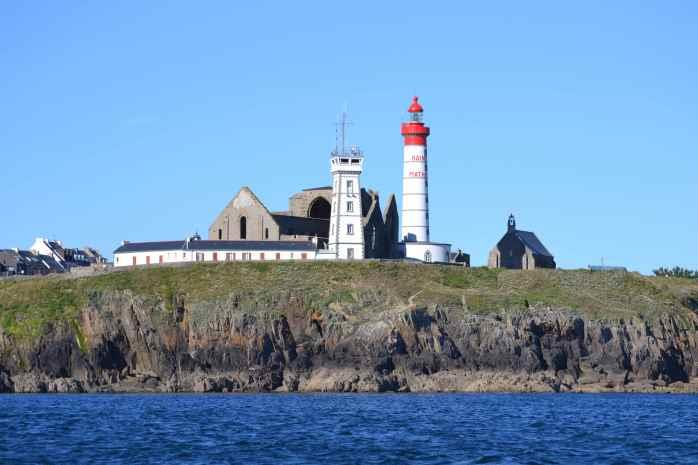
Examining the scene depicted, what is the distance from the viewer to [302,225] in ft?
448

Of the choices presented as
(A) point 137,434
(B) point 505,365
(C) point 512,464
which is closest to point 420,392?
(B) point 505,365

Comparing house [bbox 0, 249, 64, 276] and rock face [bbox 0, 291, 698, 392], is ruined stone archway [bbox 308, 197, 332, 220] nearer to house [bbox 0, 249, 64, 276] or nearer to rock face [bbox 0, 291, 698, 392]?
rock face [bbox 0, 291, 698, 392]

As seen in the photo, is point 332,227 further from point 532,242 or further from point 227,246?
point 532,242

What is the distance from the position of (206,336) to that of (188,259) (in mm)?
21666

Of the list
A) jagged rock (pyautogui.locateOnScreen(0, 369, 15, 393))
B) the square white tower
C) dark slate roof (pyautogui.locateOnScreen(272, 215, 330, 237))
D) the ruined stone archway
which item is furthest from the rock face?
the ruined stone archway

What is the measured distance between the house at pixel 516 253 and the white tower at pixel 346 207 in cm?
1873

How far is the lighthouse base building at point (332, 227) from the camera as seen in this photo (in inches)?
4961

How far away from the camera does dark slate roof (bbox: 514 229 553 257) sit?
14030cm

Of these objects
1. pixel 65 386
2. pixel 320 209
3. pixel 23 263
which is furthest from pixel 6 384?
pixel 23 263

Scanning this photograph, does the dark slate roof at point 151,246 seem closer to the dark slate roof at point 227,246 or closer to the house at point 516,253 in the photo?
the dark slate roof at point 227,246

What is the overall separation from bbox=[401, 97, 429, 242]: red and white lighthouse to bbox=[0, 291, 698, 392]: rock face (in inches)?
776

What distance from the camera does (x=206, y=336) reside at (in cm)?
10906

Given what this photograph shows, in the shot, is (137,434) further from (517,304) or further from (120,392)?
(517,304)

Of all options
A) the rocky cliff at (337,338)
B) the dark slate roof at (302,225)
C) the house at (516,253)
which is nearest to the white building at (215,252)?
the dark slate roof at (302,225)
